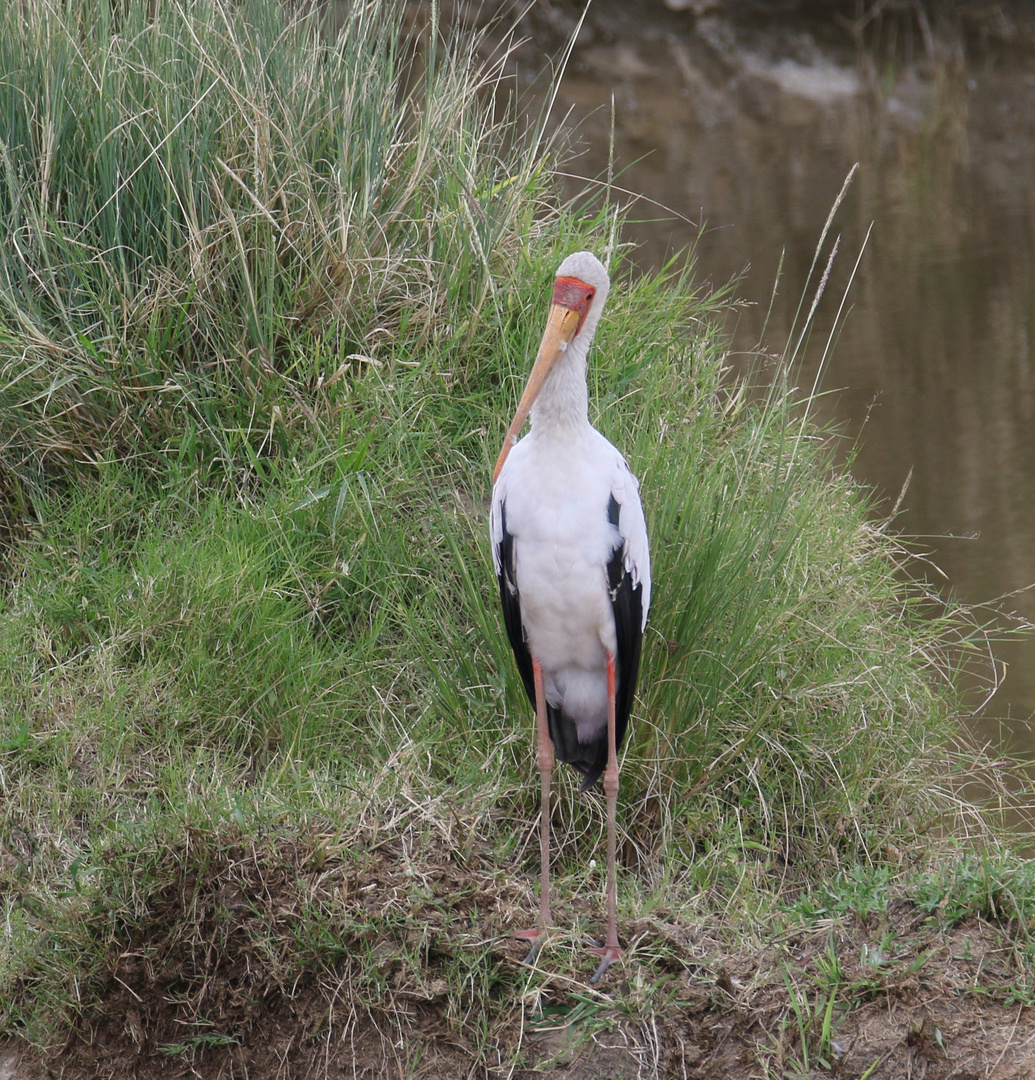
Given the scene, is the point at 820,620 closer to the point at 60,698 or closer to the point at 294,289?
the point at 294,289

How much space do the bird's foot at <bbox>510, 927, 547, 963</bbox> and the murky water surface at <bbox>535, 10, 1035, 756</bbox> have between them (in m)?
2.12

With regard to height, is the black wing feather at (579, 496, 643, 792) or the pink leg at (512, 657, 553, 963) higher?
the black wing feather at (579, 496, 643, 792)

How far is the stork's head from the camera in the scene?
7.88ft

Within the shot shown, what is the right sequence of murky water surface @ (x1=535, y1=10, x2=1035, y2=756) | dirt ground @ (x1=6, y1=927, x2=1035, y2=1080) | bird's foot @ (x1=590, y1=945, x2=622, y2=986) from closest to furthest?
dirt ground @ (x1=6, y1=927, x2=1035, y2=1080) < bird's foot @ (x1=590, y1=945, x2=622, y2=986) < murky water surface @ (x1=535, y1=10, x2=1035, y2=756)

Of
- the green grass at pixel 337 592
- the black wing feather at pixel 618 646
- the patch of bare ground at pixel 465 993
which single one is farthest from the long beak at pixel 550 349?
the patch of bare ground at pixel 465 993

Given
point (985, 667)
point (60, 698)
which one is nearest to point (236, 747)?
point (60, 698)

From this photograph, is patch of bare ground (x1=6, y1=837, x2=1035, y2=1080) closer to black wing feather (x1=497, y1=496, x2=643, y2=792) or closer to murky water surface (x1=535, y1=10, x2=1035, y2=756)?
black wing feather (x1=497, y1=496, x2=643, y2=792)

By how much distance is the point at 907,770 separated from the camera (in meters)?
3.21

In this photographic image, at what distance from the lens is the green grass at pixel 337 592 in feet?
7.98

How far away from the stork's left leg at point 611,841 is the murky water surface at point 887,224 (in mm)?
1668

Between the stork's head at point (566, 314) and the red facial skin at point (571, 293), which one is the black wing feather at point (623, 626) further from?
the red facial skin at point (571, 293)

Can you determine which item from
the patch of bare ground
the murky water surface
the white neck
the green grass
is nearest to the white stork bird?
the white neck

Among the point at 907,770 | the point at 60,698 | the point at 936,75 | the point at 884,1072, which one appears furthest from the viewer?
the point at 936,75

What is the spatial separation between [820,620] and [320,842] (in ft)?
5.25
